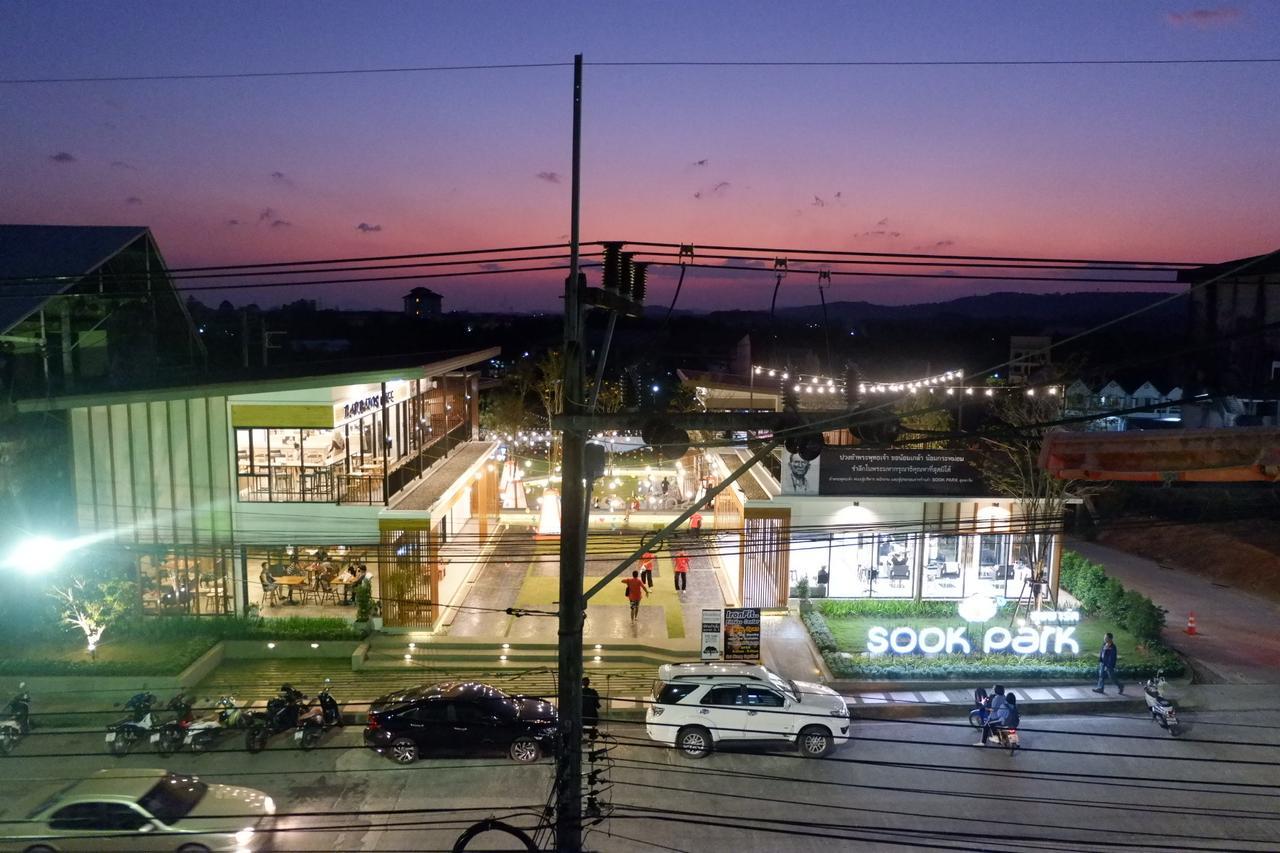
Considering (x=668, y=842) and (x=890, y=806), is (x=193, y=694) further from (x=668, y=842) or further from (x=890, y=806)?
(x=890, y=806)

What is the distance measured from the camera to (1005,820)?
12.0 m

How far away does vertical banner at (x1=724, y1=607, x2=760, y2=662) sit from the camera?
16.5 metres

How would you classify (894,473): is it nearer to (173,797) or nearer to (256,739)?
(256,739)

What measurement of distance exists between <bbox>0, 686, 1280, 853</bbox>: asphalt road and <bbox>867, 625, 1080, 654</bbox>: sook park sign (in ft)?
7.07

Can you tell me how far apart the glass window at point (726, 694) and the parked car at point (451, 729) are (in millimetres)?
2623

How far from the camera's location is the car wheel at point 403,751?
44.9ft

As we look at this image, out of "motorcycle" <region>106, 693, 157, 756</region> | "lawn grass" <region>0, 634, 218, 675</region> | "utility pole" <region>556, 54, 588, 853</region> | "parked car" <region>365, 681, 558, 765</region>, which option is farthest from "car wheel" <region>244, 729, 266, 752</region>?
"utility pole" <region>556, 54, 588, 853</region>

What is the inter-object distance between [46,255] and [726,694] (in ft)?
64.1

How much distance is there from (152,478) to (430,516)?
5818 millimetres

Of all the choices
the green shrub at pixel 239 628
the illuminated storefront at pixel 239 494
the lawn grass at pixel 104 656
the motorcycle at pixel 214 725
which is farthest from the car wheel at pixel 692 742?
the lawn grass at pixel 104 656

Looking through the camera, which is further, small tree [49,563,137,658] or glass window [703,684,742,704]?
small tree [49,563,137,658]

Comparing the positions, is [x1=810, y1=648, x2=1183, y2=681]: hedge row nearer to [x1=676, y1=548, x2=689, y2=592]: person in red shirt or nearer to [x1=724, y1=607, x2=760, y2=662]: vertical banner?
[x1=724, y1=607, x2=760, y2=662]: vertical banner

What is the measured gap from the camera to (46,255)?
70.7 feet

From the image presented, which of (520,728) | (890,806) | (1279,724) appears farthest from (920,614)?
(520,728)
